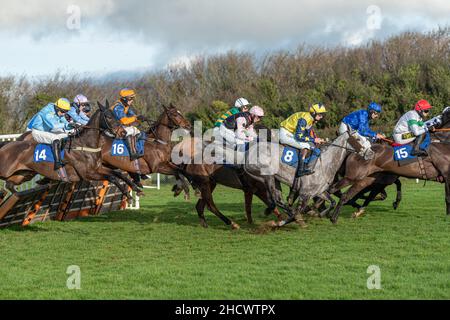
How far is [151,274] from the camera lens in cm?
679

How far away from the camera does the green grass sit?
19.8ft

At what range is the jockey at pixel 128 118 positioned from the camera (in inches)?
432

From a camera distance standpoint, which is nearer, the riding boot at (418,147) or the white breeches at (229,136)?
the white breeches at (229,136)

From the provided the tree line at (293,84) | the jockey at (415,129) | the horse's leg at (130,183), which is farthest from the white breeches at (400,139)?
the tree line at (293,84)

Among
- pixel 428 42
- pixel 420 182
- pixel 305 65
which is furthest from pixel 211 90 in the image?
pixel 420 182

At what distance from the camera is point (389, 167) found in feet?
34.7

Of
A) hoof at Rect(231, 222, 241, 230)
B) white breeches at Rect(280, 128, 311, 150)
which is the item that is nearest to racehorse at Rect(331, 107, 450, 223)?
white breeches at Rect(280, 128, 311, 150)

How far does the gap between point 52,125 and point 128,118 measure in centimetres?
152

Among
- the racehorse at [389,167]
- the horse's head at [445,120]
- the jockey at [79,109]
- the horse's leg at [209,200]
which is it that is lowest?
the horse's leg at [209,200]

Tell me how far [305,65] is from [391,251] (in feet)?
63.0

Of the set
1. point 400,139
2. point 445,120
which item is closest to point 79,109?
point 400,139

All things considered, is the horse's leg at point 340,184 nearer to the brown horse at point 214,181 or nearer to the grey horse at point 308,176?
the grey horse at point 308,176

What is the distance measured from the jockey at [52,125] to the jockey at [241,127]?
249 centimetres
